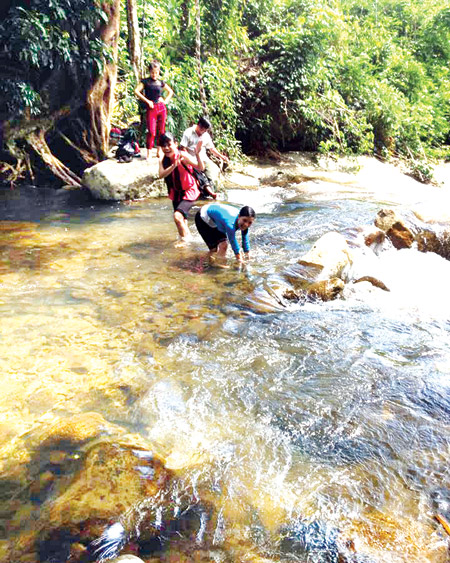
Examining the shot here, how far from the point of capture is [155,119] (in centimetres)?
945

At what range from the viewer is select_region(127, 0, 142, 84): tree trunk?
9594 mm

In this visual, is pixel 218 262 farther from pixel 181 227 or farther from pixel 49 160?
pixel 49 160

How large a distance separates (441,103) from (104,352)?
1691cm

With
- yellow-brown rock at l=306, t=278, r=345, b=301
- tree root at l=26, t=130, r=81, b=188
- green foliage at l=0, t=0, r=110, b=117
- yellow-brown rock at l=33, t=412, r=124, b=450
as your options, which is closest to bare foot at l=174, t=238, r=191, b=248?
yellow-brown rock at l=306, t=278, r=345, b=301

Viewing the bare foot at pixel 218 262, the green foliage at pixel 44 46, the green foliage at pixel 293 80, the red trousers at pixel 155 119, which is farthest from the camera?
the green foliage at pixel 293 80

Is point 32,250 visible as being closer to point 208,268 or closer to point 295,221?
point 208,268

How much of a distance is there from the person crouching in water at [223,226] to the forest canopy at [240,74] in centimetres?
588

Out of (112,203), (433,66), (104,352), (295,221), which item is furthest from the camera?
(433,66)

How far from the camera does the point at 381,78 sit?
50.0ft

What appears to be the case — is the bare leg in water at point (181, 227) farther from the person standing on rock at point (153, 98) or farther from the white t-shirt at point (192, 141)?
the person standing on rock at point (153, 98)

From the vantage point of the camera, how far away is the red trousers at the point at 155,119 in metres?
9.30

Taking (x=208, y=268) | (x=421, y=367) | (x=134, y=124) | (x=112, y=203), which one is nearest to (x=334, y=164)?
(x=134, y=124)

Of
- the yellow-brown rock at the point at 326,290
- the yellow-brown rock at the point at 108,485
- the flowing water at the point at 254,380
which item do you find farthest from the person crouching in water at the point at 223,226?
the yellow-brown rock at the point at 108,485

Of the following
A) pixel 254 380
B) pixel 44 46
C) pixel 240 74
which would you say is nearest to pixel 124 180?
Result: pixel 44 46
